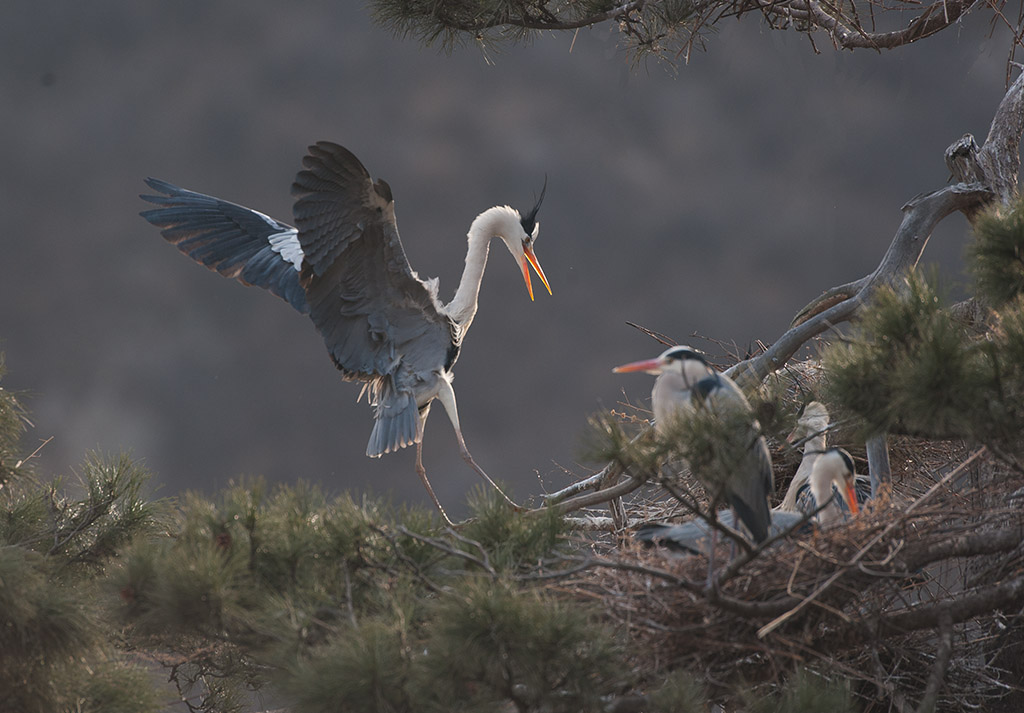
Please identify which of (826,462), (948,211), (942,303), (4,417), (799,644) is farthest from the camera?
(948,211)

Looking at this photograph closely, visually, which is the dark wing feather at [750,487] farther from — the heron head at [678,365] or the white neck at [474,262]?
the white neck at [474,262]

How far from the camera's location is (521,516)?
170 cm

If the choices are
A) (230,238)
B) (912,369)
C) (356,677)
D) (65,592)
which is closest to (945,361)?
(912,369)

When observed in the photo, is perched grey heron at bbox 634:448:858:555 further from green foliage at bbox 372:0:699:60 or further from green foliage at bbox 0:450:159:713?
green foliage at bbox 372:0:699:60

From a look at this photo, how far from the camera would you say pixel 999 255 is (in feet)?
4.86

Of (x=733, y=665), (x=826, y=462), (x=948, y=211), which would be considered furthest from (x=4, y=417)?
(x=948, y=211)

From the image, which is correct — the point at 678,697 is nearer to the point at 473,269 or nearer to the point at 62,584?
the point at 62,584

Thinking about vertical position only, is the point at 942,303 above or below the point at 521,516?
above

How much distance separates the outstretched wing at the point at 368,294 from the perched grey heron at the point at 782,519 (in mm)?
1028

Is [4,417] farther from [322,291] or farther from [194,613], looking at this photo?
[322,291]

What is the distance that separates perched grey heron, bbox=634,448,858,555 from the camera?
178 cm

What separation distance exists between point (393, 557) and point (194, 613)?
0.31 m

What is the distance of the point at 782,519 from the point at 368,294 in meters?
1.30

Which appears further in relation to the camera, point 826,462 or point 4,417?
point 826,462
